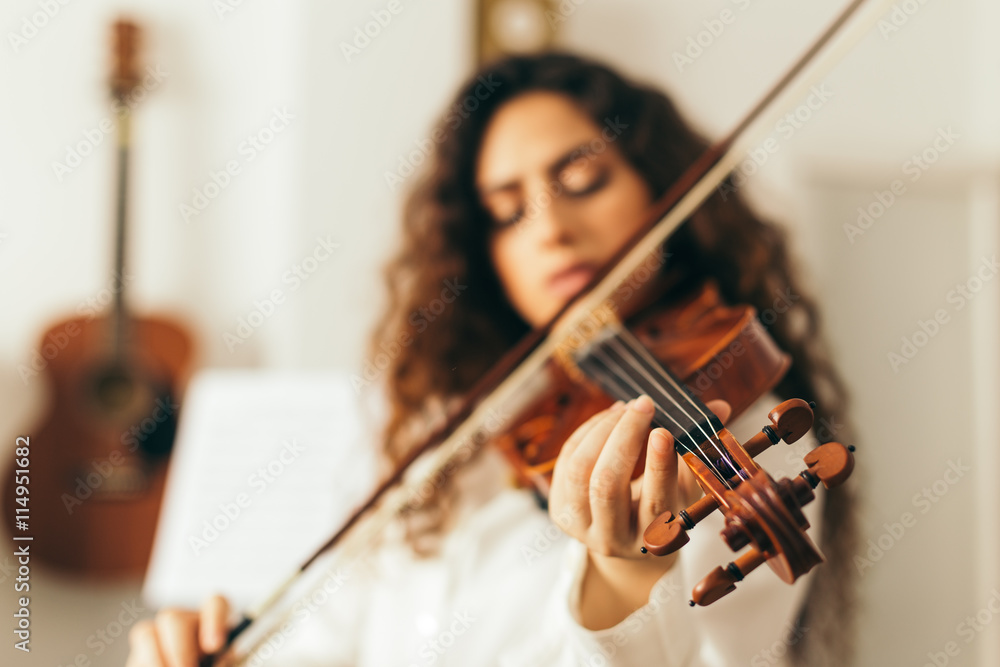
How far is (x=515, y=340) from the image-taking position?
0.90m

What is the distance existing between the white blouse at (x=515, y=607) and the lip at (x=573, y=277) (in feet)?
0.73

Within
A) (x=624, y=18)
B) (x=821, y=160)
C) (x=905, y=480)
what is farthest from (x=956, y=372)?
(x=624, y=18)

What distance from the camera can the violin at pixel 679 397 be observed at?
274 millimetres

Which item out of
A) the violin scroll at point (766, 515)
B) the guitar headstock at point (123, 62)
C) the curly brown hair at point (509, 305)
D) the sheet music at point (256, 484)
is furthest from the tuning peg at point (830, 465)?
the guitar headstock at point (123, 62)

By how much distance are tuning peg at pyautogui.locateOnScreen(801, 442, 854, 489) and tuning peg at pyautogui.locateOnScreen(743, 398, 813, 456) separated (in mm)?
15

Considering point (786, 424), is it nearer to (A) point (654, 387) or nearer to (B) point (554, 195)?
(A) point (654, 387)

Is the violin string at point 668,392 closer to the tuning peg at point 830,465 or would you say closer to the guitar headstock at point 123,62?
the tuning peg at point 830,465

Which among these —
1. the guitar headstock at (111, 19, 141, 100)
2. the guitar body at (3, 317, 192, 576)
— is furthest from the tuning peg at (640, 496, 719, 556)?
the guitar headstock at (111, 19, 141, 100)

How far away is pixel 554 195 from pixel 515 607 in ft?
1.26

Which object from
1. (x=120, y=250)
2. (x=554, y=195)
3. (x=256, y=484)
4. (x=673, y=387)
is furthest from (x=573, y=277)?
(x=120, y=250)

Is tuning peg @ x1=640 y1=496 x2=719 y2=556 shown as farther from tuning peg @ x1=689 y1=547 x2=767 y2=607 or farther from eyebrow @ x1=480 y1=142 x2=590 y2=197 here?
eyebrow @ x1=480 y1=142 x2=590 y2=197

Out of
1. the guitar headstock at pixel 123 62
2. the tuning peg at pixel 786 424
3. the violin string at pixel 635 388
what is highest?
the tuning peg at pixel 786 424

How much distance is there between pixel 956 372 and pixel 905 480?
0.21 meters

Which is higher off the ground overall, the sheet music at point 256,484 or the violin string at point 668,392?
the violin string at point 668,392
